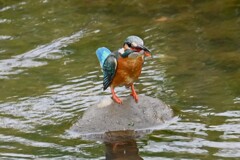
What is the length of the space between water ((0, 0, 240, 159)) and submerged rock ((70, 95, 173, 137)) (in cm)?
15

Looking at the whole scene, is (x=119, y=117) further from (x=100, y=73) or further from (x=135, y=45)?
(x=100, y=73)

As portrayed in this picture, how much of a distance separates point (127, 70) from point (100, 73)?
6.82 feet

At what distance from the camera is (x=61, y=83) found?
7480mm

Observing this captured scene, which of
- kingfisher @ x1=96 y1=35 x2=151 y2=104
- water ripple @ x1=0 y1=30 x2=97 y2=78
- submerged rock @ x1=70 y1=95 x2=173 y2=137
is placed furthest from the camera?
water ripple @ x1=0 y1=30 x2=97 y2=78

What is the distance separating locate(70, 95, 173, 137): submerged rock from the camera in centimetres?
590

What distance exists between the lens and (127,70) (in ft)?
18.6

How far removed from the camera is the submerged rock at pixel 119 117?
5.90 meters

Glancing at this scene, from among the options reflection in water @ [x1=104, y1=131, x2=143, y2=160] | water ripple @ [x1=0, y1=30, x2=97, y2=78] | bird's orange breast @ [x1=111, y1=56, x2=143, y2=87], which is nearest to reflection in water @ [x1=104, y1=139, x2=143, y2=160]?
reflection in water @ [x1=104, y1=131, x2=143, y2=160]

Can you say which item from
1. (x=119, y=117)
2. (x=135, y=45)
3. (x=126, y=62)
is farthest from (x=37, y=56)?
(x=135, y=45)

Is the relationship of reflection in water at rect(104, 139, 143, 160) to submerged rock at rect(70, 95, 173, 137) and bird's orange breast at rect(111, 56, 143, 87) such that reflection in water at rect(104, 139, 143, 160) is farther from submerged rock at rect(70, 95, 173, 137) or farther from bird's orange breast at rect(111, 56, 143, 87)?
bird's orange breast at rect(111, 56, 143, 87)

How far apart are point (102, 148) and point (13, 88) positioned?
2122 mm

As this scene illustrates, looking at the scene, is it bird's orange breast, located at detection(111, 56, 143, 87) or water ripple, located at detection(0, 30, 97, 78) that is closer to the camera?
bird's orange breast, located at detection(111, 56, 143, 87)

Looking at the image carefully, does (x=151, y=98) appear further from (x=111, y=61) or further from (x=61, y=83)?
(x=61, y=83)

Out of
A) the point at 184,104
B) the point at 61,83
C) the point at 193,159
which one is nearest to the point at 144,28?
the point at 61,83
